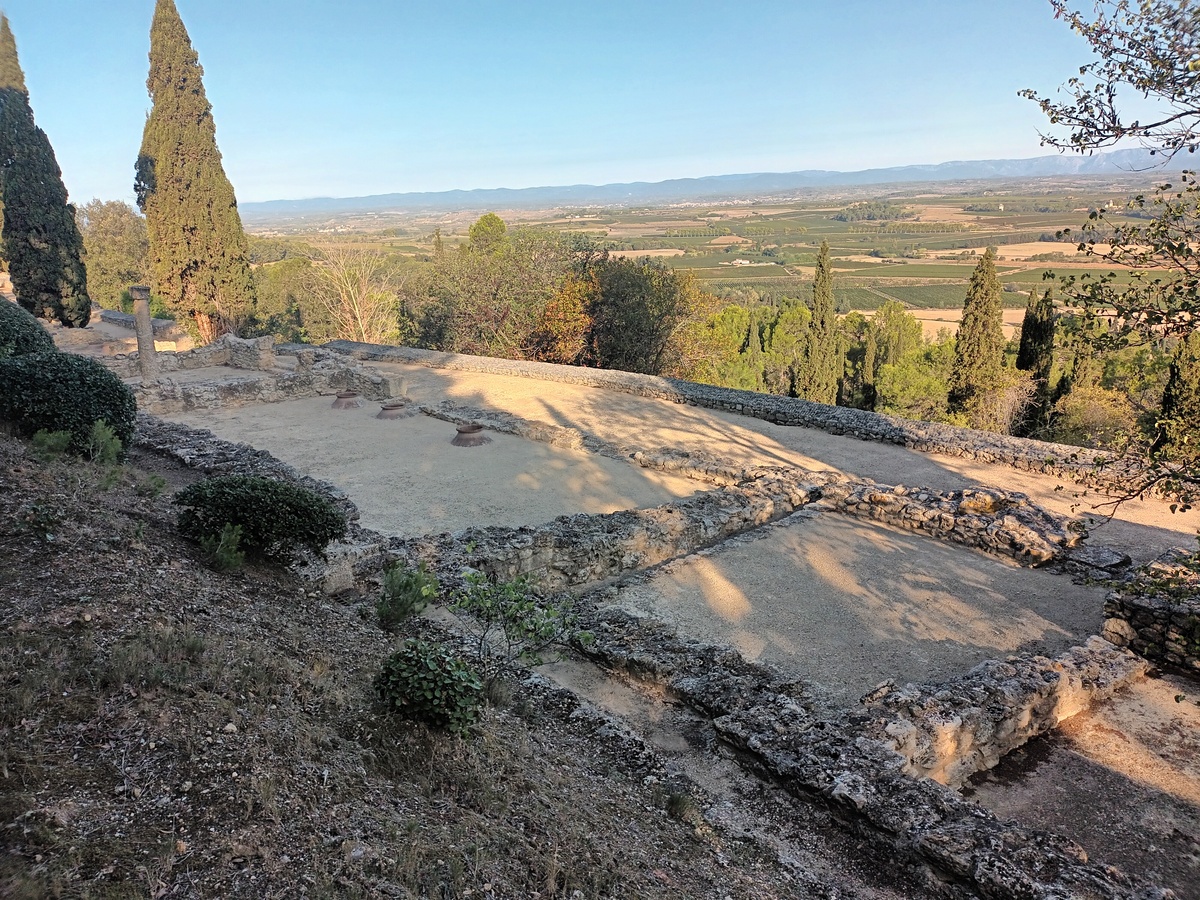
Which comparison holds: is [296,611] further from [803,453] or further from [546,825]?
[803,453]

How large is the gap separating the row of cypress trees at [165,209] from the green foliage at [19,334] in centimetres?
1612

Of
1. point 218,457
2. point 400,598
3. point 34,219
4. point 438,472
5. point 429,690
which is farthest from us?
point 34,219

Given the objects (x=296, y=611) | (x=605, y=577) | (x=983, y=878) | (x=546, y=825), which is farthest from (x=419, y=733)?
(x=605, y=577)

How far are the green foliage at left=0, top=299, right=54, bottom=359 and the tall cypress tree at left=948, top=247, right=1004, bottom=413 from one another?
73.4 ft

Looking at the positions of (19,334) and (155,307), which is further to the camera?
(155,307)

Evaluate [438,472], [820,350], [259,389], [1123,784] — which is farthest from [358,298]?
[1123,784]

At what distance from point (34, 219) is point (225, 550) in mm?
27584

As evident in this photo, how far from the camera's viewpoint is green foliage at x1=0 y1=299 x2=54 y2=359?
35.9 ft

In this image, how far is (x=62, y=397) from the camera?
836 cm

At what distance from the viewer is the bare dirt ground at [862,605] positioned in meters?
7.00

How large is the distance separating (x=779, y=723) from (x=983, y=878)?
1.70 metres

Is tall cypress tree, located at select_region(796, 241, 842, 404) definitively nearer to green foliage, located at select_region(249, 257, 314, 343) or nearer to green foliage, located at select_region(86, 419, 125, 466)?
green foliage, located at select_region(86, 419, 125, 466)

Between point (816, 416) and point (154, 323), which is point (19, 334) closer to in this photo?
point (816, 416)

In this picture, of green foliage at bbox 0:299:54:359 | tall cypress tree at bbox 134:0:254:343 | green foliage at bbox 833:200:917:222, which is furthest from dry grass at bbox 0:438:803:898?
green foliage at bbox 833:200:917:222
